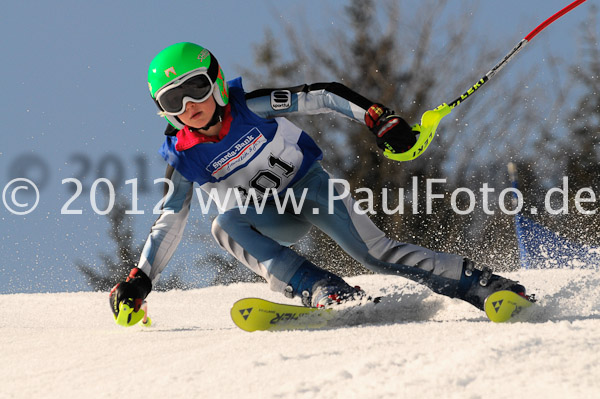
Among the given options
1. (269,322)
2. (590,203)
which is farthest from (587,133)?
(269,322)

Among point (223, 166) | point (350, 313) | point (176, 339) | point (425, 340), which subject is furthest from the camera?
point (223, 166)

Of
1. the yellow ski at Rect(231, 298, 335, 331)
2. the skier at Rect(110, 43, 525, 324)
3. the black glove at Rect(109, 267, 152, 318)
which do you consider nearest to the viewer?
the yellow ski at Rect(231, 298, 335, 331)

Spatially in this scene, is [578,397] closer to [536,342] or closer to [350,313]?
[536,342]

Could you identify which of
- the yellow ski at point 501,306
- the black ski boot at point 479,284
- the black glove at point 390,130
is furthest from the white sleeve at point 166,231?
the yellow ski at point 501,306

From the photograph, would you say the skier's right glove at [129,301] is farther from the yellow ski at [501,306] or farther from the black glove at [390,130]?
the yellow ski at [501,306]

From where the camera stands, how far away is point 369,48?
44.8ft

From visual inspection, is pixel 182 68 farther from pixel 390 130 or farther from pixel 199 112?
pixel 390 130

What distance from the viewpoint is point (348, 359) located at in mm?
2043

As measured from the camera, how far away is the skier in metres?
3.11

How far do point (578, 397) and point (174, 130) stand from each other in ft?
7.70

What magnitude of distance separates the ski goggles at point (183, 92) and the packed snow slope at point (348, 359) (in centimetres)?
107

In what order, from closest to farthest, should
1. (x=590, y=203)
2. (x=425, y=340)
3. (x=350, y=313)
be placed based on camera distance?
1. (x=425, y=340)
2. (x=350, y=313)
3. (x=590, y=203)

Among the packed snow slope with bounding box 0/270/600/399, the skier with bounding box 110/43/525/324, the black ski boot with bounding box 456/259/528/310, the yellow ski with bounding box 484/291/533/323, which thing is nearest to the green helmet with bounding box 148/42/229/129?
the skier with bounding box 110/43/525/324

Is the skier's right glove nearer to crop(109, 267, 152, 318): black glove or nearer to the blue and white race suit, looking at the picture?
crop(109, 267, 152, 318): black glove
